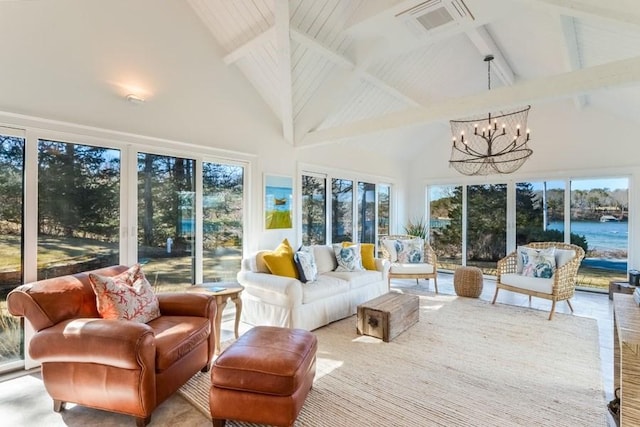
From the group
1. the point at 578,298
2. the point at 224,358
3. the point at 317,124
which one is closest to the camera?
the point at 224,358

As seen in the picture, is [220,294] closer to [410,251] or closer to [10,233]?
[10,233]

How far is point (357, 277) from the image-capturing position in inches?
164

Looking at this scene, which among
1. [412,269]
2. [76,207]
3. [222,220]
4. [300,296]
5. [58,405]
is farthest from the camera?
[412,269]

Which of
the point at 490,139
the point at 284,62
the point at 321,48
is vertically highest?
the point at 321,48

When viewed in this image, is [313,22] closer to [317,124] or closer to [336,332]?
[317,124]

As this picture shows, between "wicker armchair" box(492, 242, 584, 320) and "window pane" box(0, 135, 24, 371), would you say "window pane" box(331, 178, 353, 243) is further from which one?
"window pane" box(0, 135, 24, 371)

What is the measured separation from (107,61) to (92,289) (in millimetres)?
2160

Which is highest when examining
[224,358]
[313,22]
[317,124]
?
[313,22]

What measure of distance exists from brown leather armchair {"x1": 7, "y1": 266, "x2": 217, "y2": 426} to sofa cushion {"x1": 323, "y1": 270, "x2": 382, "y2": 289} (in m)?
2.19

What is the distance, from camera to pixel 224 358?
1898mm

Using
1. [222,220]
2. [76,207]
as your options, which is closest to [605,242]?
[222,220]

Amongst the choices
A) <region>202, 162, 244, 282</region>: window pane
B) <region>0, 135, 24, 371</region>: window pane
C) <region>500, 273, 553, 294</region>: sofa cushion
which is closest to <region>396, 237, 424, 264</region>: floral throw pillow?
<region>500, 273, 553, 294</region>: sofa cushion

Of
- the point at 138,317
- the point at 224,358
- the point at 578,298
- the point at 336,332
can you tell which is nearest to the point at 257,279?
the point at 336,332

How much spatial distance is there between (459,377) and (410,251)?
301cm
